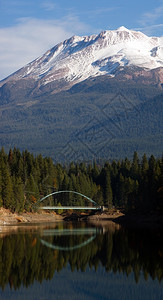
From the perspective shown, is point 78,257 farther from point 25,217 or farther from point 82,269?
point 25,217

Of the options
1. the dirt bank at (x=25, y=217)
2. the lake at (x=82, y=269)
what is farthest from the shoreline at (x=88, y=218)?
the lake at (x=82, y=269)

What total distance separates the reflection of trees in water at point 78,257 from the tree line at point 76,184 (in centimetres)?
2642

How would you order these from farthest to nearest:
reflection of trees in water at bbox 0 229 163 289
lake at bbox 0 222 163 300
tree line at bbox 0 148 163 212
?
tree line at bbox 0 148 163 212 → reflection of trees in water at bbox 0 229 163 289 → lake at bbox 0 222 163 300

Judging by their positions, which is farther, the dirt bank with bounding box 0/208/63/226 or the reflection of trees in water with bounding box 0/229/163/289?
the dirt bank with bounding box 0/208/63/226

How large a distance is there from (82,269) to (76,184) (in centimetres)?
10304

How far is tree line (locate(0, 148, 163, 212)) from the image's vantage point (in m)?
106

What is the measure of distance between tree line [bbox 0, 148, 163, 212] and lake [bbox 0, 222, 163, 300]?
2999cm

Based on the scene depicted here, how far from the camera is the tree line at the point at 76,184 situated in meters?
106

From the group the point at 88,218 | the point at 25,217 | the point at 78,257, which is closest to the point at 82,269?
the point at 78,257

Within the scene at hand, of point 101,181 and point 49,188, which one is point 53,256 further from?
point 101,181

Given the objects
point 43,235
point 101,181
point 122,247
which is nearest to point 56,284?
point 122,247

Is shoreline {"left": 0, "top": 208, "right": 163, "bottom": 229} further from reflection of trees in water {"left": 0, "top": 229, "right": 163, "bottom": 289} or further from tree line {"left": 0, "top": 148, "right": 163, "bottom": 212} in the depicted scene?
reflection of trees in water {"left": 0, "top": 229, "right": 163, "bottom": 289}

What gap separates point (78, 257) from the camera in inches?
2103

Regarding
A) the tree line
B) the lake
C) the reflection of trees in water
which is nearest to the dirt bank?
the tree line
